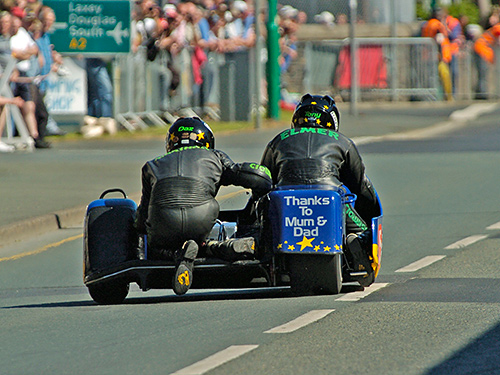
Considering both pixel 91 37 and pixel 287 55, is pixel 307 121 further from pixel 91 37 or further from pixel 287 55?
pixel 287 55

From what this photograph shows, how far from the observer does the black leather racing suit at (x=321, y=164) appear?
26.7ft

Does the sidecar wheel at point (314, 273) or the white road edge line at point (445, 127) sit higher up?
the sidecar wheel at point (314, 273)

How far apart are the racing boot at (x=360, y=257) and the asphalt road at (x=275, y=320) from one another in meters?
0.11

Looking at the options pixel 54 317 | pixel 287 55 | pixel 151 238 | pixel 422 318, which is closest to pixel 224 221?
pixel 151 238

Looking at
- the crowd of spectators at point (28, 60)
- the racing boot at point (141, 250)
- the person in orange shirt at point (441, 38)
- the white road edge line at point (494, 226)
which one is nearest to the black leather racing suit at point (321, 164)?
the racing boot at point (141, 250)

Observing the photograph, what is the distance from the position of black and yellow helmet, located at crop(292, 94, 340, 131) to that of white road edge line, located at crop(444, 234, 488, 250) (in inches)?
96.7

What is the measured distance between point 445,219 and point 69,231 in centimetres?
396

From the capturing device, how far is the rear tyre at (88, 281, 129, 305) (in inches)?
326

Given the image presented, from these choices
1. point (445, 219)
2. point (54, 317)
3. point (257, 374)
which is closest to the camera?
point (257, 374)

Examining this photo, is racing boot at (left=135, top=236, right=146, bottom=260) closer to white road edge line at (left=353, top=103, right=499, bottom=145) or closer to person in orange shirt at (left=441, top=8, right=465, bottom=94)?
white road edge line at (left=353, top=103, right=499, bottom=145)

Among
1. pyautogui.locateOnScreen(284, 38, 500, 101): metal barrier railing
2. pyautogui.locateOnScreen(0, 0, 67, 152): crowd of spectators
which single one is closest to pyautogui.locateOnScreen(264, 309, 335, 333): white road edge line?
pyautogui.locateOnScreen(0, 0, 67, 152): crowd of spectators

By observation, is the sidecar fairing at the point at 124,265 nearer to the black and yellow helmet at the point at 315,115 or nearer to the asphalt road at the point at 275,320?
the asphalt road at the point at 275,320

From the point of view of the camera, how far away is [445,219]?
40.8 ft

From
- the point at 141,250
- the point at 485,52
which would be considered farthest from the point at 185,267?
the point at 485,52
